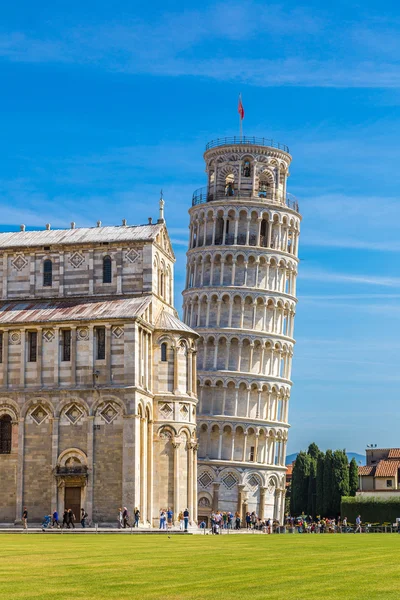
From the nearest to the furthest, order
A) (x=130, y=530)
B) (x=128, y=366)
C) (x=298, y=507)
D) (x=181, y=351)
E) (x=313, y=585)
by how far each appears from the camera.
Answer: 1. (x=313, y=585)
2. (x=130, y=530)
3. (x=128, y=366)
4. (x=181, y=351)
5. (x=298, y=507)

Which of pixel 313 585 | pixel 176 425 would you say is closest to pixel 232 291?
pixel 176 425

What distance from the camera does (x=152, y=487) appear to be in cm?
6981

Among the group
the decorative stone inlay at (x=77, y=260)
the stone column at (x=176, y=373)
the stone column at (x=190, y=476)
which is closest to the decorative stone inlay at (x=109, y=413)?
the stone column at (x=176, y=373)

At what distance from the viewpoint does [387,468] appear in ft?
410

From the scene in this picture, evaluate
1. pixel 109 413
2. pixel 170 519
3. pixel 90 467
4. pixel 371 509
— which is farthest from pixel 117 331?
pixel 371 509

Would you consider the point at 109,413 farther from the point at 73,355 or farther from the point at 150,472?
the point at 150,472

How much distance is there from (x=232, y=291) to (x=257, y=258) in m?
4.26

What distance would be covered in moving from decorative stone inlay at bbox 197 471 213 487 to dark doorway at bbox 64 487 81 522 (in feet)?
127

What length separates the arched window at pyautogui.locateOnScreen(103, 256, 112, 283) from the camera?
74562mm

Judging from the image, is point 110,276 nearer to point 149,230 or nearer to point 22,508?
point 149,230

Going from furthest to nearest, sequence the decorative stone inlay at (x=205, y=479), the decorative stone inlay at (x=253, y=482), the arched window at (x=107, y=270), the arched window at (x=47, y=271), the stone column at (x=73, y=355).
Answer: the decorative stone inlay at (x=253, y=482)
the decorative stone inlay at (x=205, y=479)
the arched window at (x=47, y=271)
the arched window at (x=107, y=270)
the stone column at (x=73, y=355)

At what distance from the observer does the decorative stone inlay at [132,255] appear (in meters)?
74.4

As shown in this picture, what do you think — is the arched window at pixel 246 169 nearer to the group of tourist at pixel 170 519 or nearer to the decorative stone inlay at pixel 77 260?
the decorative stone inlay at pixel 77 260

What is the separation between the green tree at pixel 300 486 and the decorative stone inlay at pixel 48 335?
55735 millimetres
